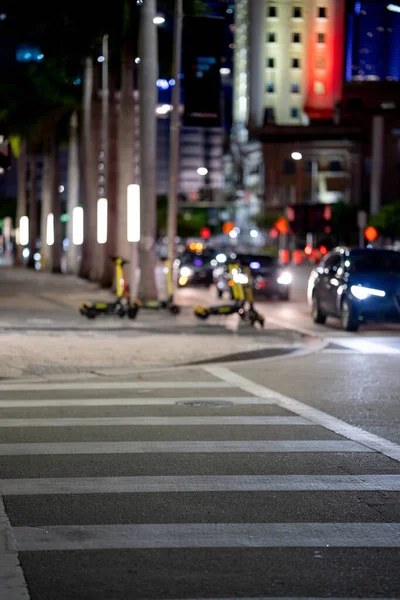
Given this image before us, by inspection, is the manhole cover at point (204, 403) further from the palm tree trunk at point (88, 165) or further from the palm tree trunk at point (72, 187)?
the palm tree trunk at point (72, 187)

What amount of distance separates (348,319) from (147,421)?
13.5 m

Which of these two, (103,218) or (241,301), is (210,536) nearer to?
(241,301)

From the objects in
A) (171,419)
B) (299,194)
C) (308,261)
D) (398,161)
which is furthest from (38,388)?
(398,161)

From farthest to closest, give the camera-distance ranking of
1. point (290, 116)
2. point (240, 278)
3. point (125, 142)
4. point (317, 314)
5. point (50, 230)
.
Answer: point (290, 116), point (50, 230), point (125, 142), point (317, 314), point (240, 278)

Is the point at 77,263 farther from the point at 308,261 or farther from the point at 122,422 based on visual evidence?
the point at 122,422

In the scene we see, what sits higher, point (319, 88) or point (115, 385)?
point (319, 88)

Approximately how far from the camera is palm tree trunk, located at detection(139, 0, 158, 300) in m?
32.0

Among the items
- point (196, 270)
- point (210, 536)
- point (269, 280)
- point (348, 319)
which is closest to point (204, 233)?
point (196, 270)

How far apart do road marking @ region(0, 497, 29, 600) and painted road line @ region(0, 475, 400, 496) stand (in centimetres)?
115

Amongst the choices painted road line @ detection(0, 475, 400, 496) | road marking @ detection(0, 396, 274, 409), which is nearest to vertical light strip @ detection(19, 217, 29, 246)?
road marking @ detection(0, 396, 274, 409)

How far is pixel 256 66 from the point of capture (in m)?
167

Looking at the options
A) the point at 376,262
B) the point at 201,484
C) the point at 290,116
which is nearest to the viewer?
the point at 201,484

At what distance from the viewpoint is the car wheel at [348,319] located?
82.8ft

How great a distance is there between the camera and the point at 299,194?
133375 millimetres
